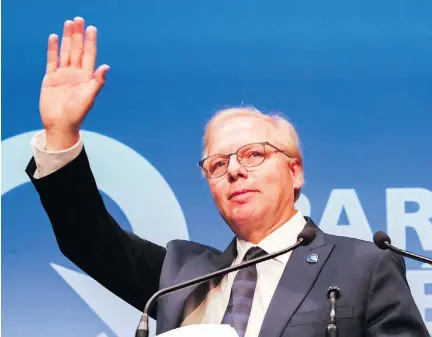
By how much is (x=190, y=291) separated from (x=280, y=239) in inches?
9.2

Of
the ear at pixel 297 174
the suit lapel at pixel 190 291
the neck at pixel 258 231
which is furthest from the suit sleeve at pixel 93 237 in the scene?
the ear at pixel 297 174

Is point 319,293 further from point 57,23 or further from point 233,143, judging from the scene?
point 57,23

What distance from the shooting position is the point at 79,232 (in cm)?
177

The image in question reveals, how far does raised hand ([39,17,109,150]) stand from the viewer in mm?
1666

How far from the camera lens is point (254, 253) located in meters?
1.75

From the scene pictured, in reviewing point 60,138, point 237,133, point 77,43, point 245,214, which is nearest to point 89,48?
point 77,43

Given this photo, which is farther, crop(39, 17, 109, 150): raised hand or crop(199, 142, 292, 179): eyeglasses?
crop(199, 142, 292, 179): eyeglasses

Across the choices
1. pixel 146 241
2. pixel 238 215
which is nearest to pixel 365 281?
pixel 238 215

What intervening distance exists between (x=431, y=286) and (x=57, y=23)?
1.21m

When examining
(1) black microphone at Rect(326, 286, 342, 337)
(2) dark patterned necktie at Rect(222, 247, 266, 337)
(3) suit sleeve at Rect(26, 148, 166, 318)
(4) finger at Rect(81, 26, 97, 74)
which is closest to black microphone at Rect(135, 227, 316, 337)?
(1) black microphone at Rect(326, 286, 342, 337)

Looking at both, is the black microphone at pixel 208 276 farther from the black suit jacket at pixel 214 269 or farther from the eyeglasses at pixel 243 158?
the eyeglasses at pixel 243 158

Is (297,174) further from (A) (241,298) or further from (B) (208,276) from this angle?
(B) (208,276)

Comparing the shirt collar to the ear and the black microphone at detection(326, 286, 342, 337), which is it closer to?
the ear

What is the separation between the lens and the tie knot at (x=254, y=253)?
175 centimetres
